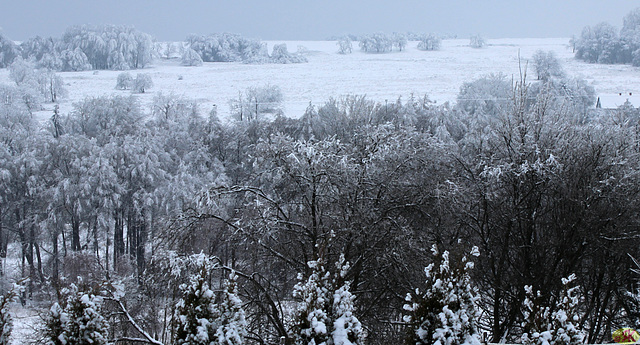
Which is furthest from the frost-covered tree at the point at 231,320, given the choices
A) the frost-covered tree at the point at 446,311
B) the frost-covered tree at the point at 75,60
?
the frost-covered tree at the point at 75,60

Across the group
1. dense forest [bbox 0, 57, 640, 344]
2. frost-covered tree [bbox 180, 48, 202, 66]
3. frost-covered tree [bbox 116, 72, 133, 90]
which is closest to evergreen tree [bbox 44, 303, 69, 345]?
dense forest [bbox 0, 57, 640, 344]

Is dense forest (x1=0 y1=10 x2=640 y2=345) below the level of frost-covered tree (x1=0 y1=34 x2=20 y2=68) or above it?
below

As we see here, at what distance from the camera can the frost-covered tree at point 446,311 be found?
16.7 ft

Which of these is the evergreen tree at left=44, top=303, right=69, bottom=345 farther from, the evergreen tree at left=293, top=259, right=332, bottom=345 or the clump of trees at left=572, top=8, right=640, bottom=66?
the clump of trees at left=572, top=8, right=640, bottom=66

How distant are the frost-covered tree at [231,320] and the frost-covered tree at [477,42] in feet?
312

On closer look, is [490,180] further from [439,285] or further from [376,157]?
[439,285]

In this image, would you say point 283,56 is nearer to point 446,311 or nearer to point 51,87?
point 51,87

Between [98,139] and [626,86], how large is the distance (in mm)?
50704

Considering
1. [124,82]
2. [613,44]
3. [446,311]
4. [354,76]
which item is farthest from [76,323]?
[613,44]

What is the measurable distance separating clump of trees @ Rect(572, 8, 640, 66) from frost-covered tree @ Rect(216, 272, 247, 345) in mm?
72628

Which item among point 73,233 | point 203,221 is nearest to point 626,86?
point 73,233

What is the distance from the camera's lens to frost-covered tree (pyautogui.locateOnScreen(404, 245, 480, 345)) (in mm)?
5098

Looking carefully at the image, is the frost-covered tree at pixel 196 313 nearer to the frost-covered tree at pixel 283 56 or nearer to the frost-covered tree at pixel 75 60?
the frost-covered tree at pixel 75 60

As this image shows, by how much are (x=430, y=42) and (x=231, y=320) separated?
9502 cm
